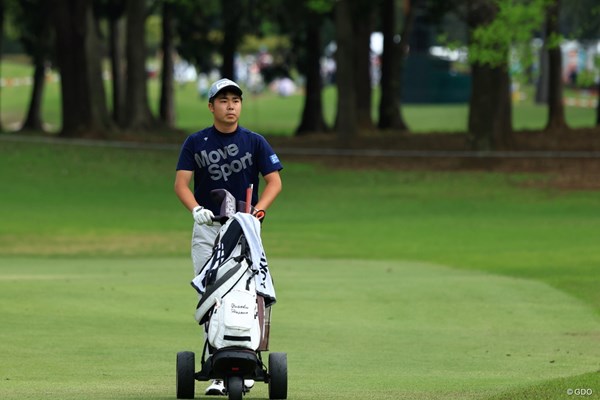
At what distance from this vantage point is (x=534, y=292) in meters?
19.3

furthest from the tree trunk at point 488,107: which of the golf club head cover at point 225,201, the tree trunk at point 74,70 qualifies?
the golf club head cover at point 225,201

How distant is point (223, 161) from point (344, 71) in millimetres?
37873

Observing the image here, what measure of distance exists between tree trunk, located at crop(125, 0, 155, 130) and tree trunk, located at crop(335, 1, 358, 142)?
9.59 metres

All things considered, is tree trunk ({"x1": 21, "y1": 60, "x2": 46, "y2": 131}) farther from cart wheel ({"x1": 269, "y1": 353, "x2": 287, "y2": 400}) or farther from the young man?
cart wheel ({"x1": 269, "y1": 353, "x2": 287, "y2": 400})

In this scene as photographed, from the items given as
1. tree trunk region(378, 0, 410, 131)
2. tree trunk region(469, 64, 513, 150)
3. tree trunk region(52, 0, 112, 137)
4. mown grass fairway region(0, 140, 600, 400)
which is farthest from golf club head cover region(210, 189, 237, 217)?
tree trunk region(378, 0, 410, 131)

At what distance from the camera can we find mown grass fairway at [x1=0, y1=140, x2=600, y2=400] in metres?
12.1

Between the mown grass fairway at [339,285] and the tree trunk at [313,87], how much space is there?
72.5ft

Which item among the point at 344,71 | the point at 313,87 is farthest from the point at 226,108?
the point at 313,87

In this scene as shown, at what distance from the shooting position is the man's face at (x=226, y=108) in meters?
10.4

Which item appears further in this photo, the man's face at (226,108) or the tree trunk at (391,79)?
the tree trunk at (391,79)

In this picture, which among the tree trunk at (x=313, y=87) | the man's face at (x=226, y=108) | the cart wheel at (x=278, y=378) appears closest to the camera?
the cart wheel at (x=278, y=378)

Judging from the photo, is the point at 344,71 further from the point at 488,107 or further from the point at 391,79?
the point at 391,79

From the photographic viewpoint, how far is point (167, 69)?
70188 millimetres

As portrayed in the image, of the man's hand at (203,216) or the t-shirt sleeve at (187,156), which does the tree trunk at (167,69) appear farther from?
the man's hand at (203,216)
